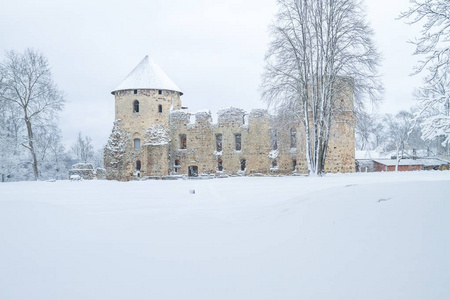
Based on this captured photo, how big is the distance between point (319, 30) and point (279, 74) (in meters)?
2.76

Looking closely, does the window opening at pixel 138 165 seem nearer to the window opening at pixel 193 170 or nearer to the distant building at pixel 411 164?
the window opening at pixel 193 170

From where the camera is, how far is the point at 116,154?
101 ft

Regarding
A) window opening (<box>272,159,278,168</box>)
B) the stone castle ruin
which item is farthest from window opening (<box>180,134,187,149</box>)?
Result: window opening (<box>272,159,278,168</box>)

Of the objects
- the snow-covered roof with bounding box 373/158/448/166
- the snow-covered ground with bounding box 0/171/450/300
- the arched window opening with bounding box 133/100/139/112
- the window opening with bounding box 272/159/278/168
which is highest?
the arched window opening with bounding box 133/100/139/112

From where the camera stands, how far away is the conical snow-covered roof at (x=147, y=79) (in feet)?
103

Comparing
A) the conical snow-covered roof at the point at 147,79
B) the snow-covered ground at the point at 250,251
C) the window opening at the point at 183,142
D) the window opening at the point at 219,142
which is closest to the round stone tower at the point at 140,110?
the conical snow-covered roof at the point at 147,79

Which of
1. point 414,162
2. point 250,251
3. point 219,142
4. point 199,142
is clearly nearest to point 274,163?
point 219,142

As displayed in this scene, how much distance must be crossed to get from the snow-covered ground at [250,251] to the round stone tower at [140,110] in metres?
23.2

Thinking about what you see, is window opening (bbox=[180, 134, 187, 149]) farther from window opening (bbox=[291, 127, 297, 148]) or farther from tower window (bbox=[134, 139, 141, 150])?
window opening (bbox=[291, 127, 297, 148])

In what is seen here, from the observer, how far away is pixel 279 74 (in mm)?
18484

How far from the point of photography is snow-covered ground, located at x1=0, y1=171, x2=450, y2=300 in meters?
4.54

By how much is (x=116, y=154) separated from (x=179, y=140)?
522 cm

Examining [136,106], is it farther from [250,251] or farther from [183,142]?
[250,251]

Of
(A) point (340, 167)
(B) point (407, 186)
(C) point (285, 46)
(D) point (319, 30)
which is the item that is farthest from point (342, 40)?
(B) point (407, 186)
